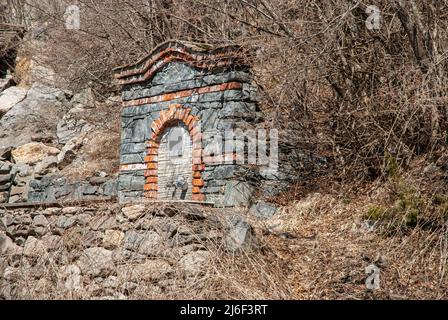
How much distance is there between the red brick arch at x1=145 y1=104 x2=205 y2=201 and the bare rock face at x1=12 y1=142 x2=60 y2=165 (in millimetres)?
5960

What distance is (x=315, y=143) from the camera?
950cm

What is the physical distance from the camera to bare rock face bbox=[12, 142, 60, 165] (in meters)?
15.2

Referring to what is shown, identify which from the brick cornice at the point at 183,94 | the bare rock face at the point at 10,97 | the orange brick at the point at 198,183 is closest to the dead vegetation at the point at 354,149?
the brick cornice at the point at 183,94

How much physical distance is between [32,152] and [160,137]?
6.59 m

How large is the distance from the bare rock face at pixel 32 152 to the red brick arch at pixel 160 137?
5.96 metres

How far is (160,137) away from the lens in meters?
10.2

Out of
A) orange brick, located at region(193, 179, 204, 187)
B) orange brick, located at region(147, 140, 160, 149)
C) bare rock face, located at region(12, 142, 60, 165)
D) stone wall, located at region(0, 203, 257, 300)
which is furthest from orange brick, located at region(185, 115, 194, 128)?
bare rock face, located at region(12, 142, 60, 165)

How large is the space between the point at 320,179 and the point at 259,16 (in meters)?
3.38

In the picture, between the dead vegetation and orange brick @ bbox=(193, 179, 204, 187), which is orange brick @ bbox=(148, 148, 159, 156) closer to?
orange brick @ bbox=(193, 179, 204, 187)

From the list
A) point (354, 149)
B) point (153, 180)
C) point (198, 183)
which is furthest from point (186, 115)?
point (354, 149)

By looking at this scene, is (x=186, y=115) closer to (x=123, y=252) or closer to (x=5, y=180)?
(x=123, y=252)
